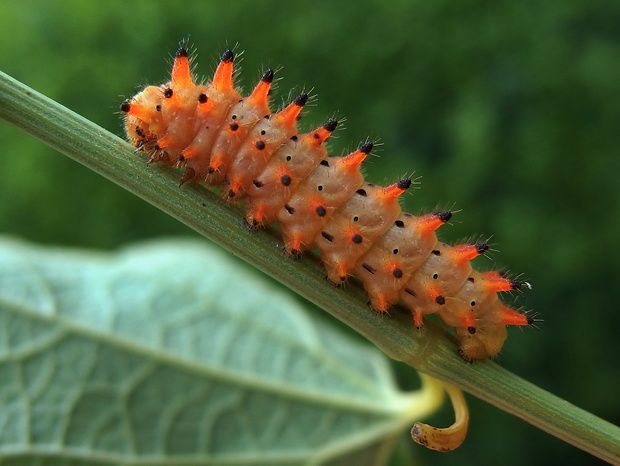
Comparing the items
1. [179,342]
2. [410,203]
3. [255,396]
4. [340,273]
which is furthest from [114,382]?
[410,203]

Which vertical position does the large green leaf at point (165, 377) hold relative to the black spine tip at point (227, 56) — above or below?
below

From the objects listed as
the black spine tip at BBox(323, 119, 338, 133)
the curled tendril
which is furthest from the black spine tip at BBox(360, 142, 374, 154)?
the curled tendril

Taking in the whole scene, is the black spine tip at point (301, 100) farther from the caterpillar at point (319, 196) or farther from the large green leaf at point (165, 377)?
the large green leaf at point (165, 377)

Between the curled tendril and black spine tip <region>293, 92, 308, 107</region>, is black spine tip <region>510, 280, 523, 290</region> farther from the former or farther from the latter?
black spine tip <region>293, 92, 308, 107</region>

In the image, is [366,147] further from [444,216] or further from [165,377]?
[165,377]

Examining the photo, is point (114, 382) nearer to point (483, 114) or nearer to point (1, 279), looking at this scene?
point (1, 279)

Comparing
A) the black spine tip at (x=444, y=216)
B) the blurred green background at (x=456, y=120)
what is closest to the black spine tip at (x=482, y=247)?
the black spine tip at (x=444, y=216)

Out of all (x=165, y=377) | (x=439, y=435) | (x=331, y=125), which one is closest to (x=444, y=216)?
(x=331, y=125)
